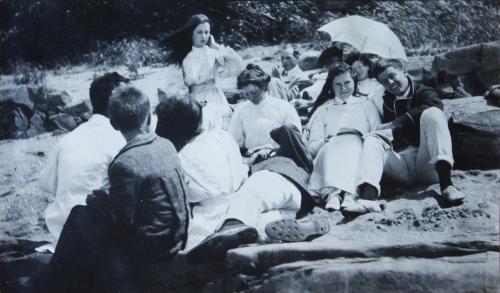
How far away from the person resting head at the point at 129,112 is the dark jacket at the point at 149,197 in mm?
136

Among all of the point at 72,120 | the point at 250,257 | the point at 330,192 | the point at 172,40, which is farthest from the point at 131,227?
the point at 72,120

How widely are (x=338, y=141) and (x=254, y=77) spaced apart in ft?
3.00

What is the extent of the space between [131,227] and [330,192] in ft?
4.09

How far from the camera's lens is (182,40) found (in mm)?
5051

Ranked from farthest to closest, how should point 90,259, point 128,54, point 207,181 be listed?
point 128,54 → point 207,181 → point 90,259

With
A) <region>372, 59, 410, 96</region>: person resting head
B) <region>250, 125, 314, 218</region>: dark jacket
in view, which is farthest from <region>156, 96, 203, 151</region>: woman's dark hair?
<region>372, 59, 410, 96</region>: person resting head

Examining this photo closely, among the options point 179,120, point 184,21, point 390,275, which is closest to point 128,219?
point 179,120

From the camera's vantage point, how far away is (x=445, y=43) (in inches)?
223

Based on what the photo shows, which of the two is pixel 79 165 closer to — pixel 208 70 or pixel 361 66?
pixel 208 70

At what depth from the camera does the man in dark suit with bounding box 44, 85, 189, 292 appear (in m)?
2.77

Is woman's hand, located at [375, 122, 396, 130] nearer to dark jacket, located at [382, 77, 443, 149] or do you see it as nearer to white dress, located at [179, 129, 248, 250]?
dark jacket, located at [382, 77, 443, 149]

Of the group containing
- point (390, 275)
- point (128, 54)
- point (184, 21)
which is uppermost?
point (184, 21)

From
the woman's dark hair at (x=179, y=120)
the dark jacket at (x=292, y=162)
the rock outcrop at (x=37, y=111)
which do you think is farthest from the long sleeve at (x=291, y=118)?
the rock outcrop at (x=37, y=111)

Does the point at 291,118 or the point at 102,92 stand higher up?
the point at 102,92
